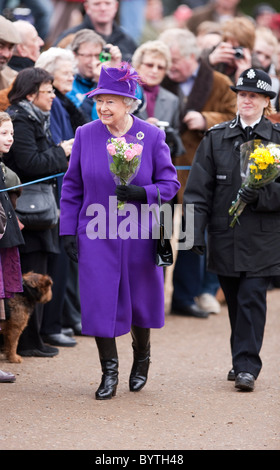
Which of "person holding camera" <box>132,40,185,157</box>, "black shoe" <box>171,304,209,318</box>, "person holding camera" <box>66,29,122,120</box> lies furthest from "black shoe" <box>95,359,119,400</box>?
"black shoe" <box>171,304,209,318</box>

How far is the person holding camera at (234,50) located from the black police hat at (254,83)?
3.18 m

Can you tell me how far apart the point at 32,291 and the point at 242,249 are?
5.50 feet

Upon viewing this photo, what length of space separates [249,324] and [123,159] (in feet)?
5.19

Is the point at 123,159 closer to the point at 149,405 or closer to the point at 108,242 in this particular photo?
the point at 108,242

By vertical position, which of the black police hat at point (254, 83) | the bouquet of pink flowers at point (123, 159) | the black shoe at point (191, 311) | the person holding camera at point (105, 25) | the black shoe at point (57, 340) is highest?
the person holding camera at point (105, 25)

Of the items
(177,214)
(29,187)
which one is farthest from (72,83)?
(177,214)

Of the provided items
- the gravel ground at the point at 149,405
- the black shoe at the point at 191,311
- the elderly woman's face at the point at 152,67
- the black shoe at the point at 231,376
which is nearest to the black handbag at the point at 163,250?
the gravel ground at the point at 149,405

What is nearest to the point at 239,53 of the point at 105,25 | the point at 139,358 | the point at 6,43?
the point at 105,25

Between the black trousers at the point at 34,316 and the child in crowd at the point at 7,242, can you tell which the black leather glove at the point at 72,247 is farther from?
the black trousers at the point at 34,316

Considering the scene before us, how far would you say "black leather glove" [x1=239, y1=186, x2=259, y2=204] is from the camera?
281 inches

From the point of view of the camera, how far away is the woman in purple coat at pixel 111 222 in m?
6.78

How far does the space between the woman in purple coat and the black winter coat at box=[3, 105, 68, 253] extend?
984 millimetres

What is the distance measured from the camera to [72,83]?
8875mm

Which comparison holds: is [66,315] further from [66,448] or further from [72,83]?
[66,448]
